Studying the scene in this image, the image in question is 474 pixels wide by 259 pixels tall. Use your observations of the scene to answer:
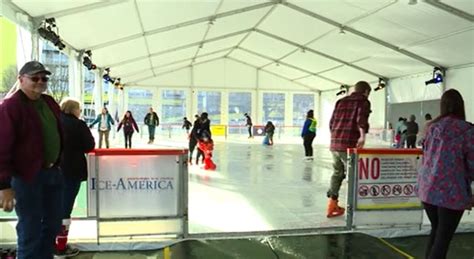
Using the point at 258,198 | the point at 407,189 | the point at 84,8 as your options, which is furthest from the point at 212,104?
the point at 407,189

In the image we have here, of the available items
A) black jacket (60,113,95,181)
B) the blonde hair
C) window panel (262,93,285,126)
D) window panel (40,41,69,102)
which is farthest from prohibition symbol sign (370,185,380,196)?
window panel (262,93,285,126)

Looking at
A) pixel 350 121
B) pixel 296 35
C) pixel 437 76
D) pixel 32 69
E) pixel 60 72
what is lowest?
pixel 350 121

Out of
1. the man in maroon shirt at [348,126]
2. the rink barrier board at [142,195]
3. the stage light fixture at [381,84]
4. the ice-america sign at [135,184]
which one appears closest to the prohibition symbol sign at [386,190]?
the man in maroon shirt at [348,126]

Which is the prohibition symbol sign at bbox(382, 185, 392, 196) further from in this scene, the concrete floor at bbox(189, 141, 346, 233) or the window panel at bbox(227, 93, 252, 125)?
the window panel at bbox(227, 93, 252, 125)

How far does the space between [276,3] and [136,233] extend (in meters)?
10.2

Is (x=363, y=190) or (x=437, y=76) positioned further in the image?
(x=437, y=76)

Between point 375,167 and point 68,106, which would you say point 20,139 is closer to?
point 68,106

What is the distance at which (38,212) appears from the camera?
242 cm

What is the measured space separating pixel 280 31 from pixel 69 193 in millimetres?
13981

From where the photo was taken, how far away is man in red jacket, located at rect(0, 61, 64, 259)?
7.44ft

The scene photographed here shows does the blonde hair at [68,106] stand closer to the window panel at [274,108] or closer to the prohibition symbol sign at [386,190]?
the prohibition symbol sign at [386,190]

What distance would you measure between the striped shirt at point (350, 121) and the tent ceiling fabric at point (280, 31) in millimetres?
5635

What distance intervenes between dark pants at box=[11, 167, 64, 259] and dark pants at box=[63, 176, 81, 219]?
26.8 inches

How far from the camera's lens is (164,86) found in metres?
26.0
